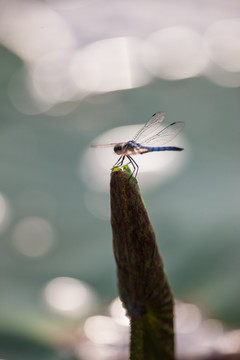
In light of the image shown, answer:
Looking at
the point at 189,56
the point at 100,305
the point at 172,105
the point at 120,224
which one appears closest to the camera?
the point at 120,224

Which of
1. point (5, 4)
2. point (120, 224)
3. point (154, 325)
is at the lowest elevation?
point (154, 325)

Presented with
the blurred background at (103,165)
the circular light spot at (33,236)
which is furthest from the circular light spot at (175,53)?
the circular light spot at (33,236)

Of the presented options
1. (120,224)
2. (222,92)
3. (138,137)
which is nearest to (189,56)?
(222,92)

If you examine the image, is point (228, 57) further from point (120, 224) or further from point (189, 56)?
point (120, 224)

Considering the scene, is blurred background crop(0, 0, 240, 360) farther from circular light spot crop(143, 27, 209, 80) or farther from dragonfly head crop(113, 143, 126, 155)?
dragonfly head crop(113, 143, 126, 155)

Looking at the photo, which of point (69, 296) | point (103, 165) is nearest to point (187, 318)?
point (69, 296)

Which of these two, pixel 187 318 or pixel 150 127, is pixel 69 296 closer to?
pixel 187 318
